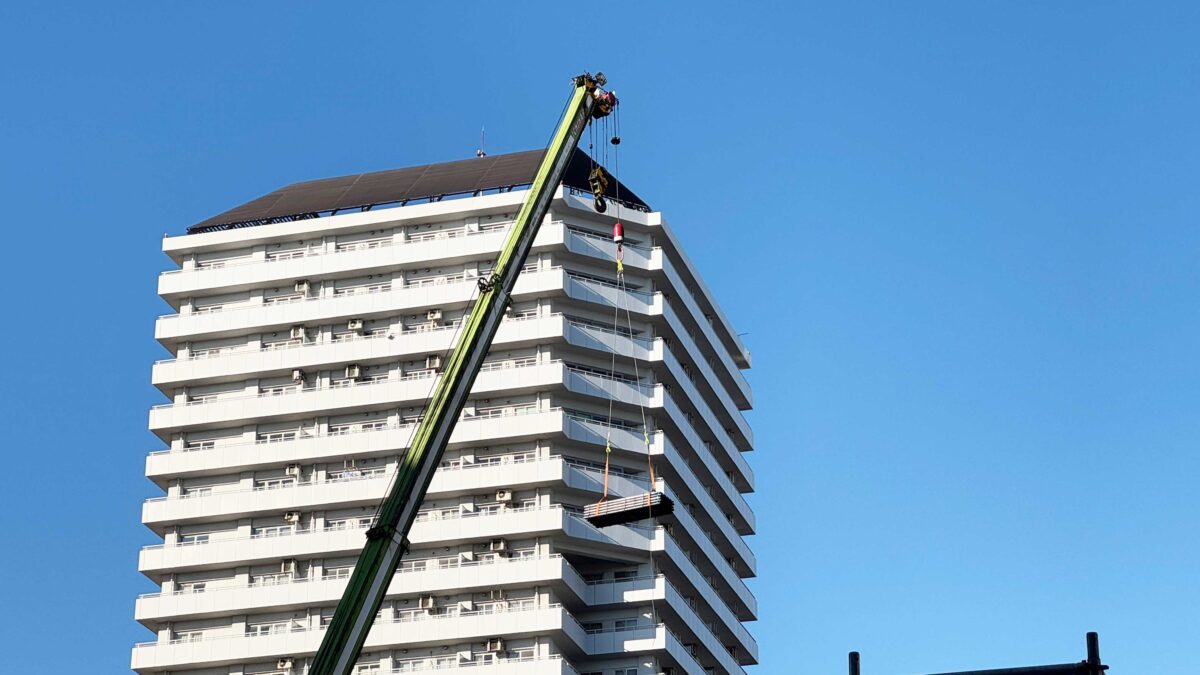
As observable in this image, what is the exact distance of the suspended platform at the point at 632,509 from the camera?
9969cm

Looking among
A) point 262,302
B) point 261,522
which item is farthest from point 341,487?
point 262,302

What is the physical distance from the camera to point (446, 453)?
436ft

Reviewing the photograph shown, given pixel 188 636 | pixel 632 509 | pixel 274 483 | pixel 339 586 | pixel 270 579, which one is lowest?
pixel 632 509

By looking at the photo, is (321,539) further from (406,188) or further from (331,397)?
(406,188)

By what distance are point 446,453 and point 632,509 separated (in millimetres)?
33030

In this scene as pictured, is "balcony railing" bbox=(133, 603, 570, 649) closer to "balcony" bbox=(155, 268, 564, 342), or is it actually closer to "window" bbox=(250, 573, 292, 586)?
"window" bbox=(250, 573, 292, 586)

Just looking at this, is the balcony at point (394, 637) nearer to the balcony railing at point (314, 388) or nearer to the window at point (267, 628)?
the window at point (267, 628)

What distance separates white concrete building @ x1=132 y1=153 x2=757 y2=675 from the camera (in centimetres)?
12925

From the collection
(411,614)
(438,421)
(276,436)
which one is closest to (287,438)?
(276,436)

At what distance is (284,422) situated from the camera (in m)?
137

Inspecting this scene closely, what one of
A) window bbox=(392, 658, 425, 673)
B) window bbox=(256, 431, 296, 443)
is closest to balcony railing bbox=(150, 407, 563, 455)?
window bbox=(256, 431, 296, 443)

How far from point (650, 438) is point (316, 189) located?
2961 cm

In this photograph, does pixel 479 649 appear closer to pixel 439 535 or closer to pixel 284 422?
pixel 439 535

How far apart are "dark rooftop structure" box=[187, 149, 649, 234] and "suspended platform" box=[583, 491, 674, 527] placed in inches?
1474
